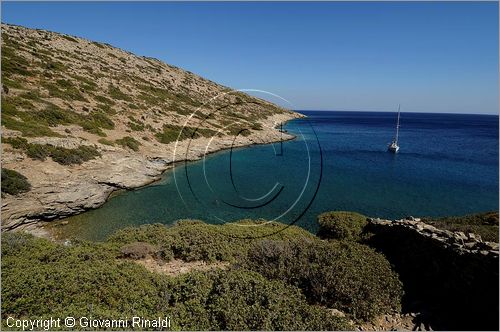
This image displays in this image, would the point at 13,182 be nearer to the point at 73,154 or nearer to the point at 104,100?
the point at 73,154

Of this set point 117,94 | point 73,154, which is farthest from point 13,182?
point 117,94

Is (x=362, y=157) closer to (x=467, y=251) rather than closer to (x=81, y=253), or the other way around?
(x=467, y=251)

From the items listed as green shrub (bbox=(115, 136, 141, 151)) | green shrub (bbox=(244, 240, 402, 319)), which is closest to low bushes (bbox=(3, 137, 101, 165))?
green shrub (bbox=(115, 136, 141, 151))

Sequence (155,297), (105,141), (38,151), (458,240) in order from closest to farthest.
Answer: (155,297) → (458,240) → (38,151) → (105,141)

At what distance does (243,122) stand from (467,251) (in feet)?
217

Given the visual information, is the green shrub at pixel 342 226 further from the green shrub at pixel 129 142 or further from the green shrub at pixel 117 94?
the green shrub at pixel 117 94

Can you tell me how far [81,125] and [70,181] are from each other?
14458 millimetres

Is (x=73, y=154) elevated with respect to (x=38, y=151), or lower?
lower

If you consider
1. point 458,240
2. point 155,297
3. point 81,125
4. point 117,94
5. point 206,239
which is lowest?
point 206,239

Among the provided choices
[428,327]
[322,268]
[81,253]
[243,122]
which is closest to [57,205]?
[81,253]

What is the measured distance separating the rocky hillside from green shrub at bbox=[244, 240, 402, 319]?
6.26 metres

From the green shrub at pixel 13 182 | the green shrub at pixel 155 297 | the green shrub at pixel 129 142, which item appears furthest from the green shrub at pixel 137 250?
the green shrub at pixel 129 142

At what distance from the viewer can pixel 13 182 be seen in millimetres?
21531

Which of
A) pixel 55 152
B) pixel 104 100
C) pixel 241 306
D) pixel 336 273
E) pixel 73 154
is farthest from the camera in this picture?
pixel 104 100
